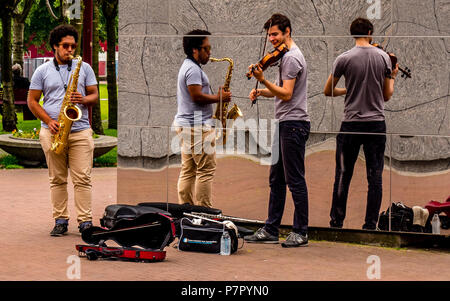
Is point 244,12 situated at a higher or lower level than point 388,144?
higher

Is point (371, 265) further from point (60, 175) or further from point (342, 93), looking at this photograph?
point (60, 175)

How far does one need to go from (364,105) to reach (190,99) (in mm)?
1674

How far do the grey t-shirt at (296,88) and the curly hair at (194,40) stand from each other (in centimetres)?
106

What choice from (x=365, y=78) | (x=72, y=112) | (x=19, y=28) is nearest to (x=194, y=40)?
(x=72, y=112)

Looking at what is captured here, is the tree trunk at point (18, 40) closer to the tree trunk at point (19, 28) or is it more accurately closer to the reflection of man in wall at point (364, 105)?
the tree trunk at point (19, 28)

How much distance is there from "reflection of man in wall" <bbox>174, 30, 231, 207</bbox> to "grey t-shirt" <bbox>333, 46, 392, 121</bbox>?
1.21 metres

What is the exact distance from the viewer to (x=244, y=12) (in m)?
8.59

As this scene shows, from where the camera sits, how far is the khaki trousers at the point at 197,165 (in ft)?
28.4

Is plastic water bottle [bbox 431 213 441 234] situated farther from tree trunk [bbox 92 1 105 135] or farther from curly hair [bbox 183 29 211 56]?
tree trunk [bbox 92 1 105 135]

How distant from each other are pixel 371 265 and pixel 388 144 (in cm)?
134

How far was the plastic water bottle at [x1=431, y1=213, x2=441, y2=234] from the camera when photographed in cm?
798

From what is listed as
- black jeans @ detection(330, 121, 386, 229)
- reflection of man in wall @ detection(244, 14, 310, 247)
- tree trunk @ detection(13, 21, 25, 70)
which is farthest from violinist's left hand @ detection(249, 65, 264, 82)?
tree trunk @ detection(13, 21, 25, 70)
